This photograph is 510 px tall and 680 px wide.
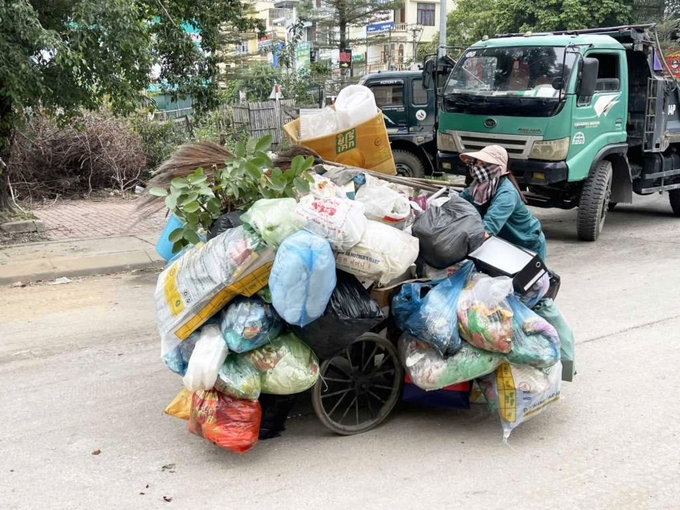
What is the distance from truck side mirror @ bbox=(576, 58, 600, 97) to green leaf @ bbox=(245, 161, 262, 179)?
6.10 m

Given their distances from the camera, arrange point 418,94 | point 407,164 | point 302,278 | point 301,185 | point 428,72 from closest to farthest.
→ point 302,278 → point 301,185 → point 428,72 → point 407,164 → point 418,94

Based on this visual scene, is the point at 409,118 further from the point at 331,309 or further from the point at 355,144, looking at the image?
the point at 331,309

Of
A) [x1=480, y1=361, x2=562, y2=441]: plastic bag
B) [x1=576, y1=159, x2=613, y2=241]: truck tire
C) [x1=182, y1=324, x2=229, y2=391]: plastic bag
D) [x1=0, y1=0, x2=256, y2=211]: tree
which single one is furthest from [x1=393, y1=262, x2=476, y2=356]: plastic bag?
[x1=576, y1=159, x2=613, y2=241]: truck tire

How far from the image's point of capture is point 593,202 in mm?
9133

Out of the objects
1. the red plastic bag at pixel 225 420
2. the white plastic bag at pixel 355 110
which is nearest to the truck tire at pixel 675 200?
the white plastic bag at pixel 355 110

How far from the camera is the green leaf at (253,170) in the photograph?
3.74 m

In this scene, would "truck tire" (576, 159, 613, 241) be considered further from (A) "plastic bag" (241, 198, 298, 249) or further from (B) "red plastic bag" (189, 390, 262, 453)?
(B) "red plastic bag" (189, 390, 262, 453)

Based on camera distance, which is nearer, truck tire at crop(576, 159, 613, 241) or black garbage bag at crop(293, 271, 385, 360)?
black garbage bag at crop(293, 271, 385, 360)

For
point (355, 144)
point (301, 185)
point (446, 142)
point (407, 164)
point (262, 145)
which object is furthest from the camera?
point (407, 164)

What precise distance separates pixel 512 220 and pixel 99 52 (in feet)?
18.4

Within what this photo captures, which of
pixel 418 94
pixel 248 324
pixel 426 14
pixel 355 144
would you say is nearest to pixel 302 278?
pixel 248 324

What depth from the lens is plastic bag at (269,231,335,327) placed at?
3.23m

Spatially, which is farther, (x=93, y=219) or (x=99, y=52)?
(x=93, y=219)

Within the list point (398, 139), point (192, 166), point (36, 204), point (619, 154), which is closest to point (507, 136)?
point (619, 154)
